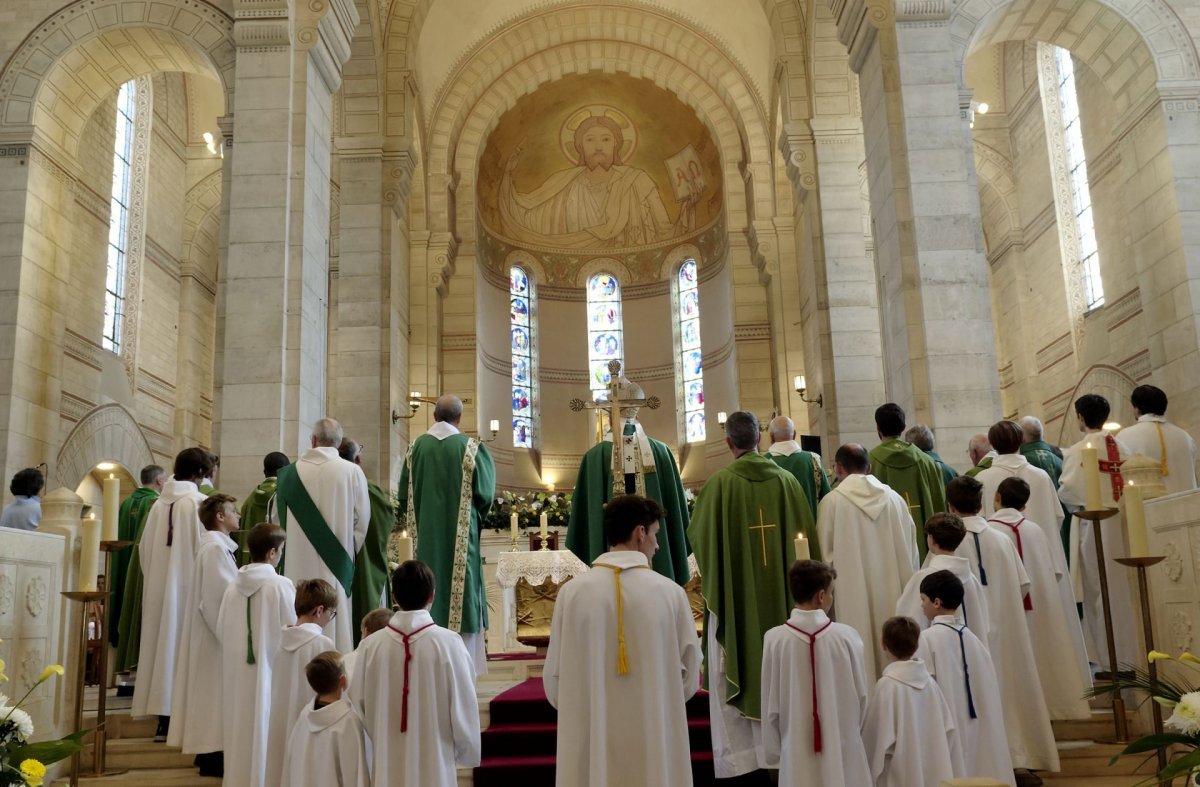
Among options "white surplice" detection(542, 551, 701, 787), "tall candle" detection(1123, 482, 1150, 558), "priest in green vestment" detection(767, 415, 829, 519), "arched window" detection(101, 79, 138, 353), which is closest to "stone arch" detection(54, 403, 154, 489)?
"arched window" detection(101, 79, 138, 353)

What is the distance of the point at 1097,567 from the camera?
6.63 m

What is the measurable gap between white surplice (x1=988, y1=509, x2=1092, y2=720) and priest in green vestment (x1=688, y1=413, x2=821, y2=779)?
120 centimetres

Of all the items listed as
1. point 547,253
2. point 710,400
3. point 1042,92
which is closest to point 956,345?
point 1042,92

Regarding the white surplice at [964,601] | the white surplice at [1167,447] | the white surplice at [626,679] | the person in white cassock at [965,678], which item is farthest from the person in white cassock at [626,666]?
the white surplice at [1167,447]

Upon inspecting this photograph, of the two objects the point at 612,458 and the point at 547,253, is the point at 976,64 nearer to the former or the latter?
the point at 547,253

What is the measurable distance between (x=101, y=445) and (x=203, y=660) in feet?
29.0

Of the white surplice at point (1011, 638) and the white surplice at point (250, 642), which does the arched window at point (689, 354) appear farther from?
the white surplice at point (250, 642)

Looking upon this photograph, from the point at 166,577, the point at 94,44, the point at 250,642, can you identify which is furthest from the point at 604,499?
the point at 94,44

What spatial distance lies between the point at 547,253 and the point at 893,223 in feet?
50.1

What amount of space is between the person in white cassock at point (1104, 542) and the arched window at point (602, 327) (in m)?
17.9

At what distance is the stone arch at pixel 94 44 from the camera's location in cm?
1070

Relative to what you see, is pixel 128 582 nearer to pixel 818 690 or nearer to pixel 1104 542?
pixel 818 690

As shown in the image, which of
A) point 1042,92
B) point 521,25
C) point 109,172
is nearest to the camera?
point 109,172

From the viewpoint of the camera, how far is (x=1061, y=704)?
5992mm
